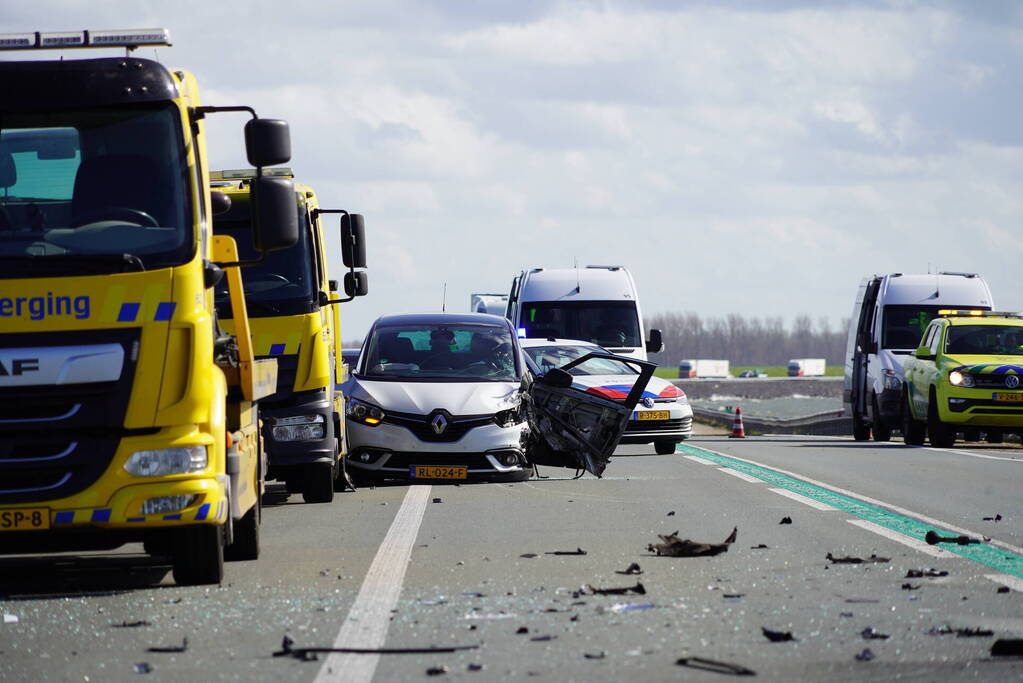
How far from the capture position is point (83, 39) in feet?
29.1

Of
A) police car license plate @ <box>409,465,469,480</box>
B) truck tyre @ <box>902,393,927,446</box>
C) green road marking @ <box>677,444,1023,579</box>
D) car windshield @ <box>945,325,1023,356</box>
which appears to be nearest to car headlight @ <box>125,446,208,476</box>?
green road marking @ <box>677,444,1023,579</box>

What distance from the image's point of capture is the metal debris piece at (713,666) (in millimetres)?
5988

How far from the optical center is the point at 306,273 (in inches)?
525

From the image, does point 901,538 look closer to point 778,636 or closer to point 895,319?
point 778,636

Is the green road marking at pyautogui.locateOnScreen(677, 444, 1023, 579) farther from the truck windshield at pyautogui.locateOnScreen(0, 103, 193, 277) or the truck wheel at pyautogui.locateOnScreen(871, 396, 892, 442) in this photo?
the truck wheel at pyautogui.locateOnScreen(871, 396, 892, 442)

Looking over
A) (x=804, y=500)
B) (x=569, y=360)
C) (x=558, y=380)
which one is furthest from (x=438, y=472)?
(x=569, y=360)

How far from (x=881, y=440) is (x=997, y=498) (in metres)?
14.5

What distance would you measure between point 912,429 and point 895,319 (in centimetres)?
271

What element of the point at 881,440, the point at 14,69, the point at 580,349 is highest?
the point at 14,69

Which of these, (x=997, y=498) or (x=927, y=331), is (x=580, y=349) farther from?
(x=997, y=498)

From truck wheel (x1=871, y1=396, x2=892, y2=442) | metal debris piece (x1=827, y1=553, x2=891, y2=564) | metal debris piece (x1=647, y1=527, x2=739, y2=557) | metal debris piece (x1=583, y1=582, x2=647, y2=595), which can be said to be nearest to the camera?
metal debris piece (x1=583, y1=582, x2=647, y2=595)

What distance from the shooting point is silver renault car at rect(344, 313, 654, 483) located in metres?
14.6

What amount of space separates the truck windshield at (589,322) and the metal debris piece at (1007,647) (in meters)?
21.6

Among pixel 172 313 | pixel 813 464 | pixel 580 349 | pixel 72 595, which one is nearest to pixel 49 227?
pixel 172 313
